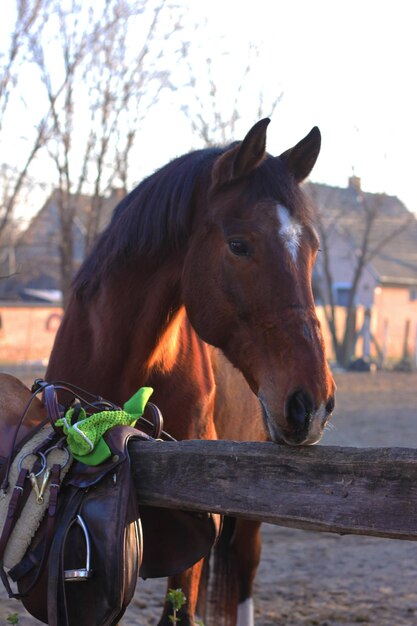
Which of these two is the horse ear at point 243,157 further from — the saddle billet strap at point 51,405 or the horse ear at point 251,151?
the saddle billet strap at point 51,405

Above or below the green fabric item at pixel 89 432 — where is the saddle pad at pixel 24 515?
below

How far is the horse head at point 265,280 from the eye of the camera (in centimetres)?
212

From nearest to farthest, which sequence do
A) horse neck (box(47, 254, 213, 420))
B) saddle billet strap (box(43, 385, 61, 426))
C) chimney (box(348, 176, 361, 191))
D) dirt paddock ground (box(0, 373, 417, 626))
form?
saddle billet strap (box(43, 385, 61, 426)) → horse neck (box(47, 254, 213, 420)) → dirt paddock ground (box(0, 373, 417, 626)) → chimney (box(348, 176, 361, 191))

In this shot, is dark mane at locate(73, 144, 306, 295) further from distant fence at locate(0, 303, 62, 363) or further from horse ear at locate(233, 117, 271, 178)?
distant fence at locate(0, 303, 62, 363)

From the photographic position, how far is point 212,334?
2.60 m

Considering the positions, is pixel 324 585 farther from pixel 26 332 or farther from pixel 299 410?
pixel 26 332

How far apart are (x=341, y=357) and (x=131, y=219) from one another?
2144 cm

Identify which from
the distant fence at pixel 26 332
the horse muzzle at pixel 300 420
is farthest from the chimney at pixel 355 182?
the horse muzzle at pixel 300 420

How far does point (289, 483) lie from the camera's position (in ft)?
6.04

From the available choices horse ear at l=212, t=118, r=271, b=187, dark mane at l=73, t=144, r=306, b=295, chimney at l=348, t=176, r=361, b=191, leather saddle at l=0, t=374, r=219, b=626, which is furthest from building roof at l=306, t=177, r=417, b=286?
leather saddle at l=0, t=374, r=219, b=626

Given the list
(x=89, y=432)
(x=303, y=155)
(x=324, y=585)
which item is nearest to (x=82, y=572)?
(x=89, y=432)

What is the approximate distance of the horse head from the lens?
2115 millimetres

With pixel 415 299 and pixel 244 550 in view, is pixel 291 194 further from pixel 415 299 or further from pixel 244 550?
pixel 415 299

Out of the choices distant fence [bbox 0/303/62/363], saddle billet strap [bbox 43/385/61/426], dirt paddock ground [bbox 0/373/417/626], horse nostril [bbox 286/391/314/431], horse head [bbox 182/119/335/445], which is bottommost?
distant fence [bbox 0/303/62/363]
